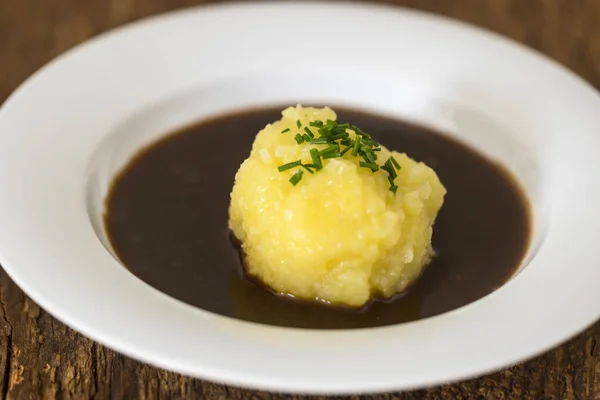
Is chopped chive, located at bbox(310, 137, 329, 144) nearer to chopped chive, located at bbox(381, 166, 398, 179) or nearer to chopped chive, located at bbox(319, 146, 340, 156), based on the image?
chopped chive, located at bbox(319, 146, 340, 156)

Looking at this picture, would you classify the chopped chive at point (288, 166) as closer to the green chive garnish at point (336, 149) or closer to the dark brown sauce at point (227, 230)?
the green chive garnish at point (336, 149)

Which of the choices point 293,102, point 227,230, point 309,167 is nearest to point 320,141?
point 309,167

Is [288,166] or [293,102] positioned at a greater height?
[288,166]

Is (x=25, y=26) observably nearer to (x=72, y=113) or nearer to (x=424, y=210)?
(x=72, y=113)

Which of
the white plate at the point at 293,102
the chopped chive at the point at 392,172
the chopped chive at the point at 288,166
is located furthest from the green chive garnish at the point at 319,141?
the white plate at the point at 293,102

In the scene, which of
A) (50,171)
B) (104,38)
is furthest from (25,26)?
(50,171)

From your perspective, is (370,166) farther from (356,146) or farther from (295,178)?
(295,178)
